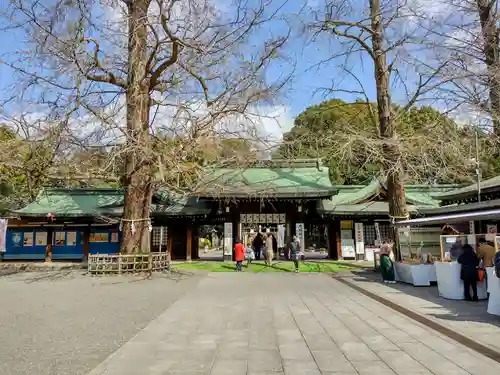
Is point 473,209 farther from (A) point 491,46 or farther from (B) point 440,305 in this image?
(B) point 440,305

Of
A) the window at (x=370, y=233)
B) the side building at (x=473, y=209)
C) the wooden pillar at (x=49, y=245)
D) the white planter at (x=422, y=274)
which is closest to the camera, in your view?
the white planter at (x=422, y=274)

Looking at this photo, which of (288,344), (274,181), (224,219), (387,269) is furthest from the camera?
(274,181)

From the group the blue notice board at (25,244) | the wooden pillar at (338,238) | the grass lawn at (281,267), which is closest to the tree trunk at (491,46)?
the grass lawn at (281,267)

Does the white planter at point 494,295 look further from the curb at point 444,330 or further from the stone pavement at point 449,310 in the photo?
the curb at point 444,330

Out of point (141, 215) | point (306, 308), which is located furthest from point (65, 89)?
point (306, 308)

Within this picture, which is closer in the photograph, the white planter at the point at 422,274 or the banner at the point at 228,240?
the white planter at the point at 422,274

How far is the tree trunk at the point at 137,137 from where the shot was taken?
48.6 ft

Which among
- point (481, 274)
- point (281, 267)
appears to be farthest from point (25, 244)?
point (481, 274)

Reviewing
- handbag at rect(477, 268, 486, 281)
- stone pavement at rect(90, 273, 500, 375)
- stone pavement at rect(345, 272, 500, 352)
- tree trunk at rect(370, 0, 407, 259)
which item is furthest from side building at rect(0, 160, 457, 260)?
stone pavement at rect(90, 273, 500, 375)

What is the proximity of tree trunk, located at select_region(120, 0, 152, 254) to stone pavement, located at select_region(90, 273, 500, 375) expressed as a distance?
7.04 meters

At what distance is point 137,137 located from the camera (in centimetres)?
1438

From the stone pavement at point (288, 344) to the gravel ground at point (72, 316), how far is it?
44 centimetres

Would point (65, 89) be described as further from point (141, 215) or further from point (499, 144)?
point (499, 144)

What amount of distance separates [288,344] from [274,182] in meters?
19.6
